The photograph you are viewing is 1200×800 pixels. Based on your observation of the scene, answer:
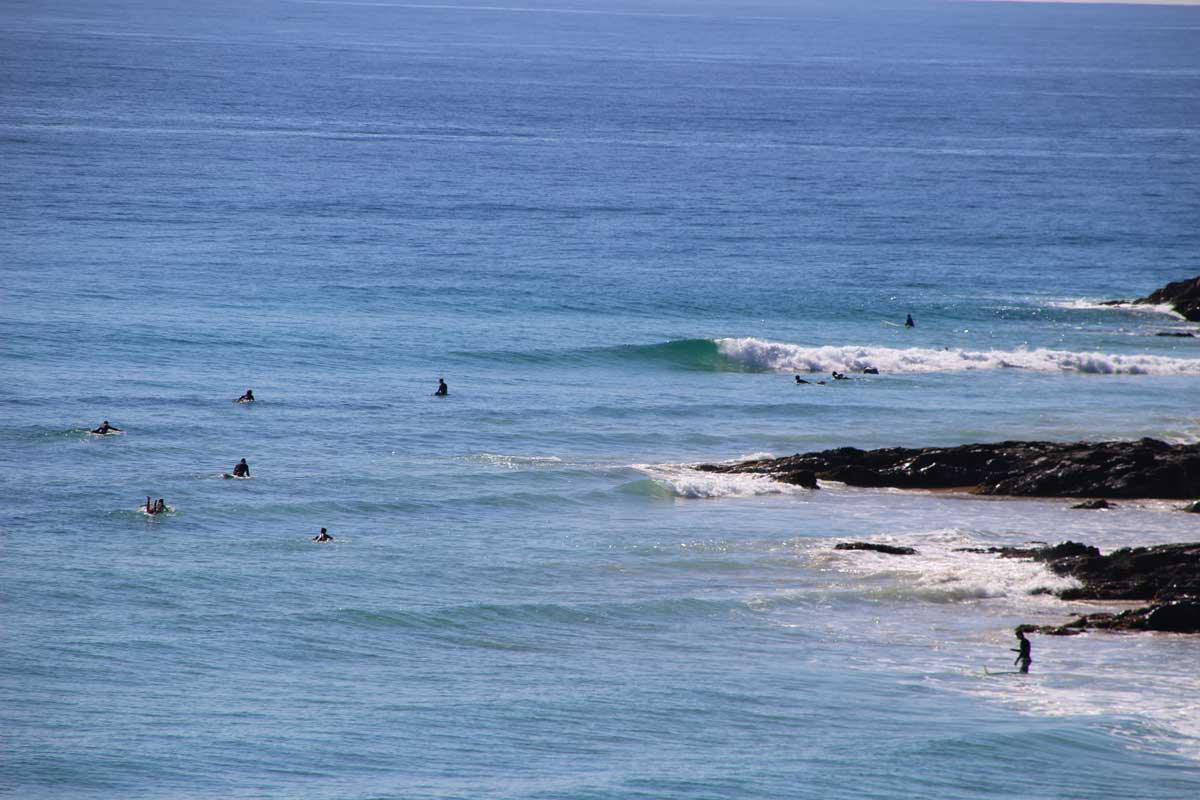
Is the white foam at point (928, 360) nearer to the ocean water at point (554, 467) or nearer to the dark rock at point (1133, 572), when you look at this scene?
the ocean water at point (554, 467)

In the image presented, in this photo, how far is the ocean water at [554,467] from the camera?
82.2ft

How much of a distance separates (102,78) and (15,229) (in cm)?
7600

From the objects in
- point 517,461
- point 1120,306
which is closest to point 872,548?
point 517,461

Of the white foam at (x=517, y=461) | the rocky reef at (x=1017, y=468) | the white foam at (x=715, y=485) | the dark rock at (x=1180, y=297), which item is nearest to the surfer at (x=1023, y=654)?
the rocky reef at (x=1017, y=468)

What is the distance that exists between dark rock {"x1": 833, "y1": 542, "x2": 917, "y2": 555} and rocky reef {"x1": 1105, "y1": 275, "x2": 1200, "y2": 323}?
3759 centimetres

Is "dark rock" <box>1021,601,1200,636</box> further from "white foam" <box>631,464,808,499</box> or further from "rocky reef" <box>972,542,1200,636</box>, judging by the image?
"white foam" <box>631,464,808,499</box>

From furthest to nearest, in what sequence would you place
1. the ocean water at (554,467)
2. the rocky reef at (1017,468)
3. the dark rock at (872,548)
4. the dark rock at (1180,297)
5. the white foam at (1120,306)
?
the white foam at (1120,306), the dark rock at (1180,297), the rocky reef at (1017,468), the dark rock at (872,548), the ocean water at (554,467)

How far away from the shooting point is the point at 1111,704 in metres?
25.9

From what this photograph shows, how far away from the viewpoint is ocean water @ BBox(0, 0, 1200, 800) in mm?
25047

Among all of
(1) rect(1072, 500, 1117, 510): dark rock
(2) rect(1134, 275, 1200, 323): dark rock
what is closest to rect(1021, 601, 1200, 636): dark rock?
(1) rect(1072, 500, 1117, 510): dark rock

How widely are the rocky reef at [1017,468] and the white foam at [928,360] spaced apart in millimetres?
14534

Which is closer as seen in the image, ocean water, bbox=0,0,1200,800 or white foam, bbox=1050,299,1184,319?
ocean water, bbox=0,0,1200,800

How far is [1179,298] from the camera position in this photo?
68625 millimetres

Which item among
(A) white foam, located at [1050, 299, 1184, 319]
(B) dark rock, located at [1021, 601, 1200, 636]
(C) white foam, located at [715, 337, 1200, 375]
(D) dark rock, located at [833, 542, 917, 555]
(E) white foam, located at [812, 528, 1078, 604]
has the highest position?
(A) white foam, located at [1050, 299, 1184, 319]
